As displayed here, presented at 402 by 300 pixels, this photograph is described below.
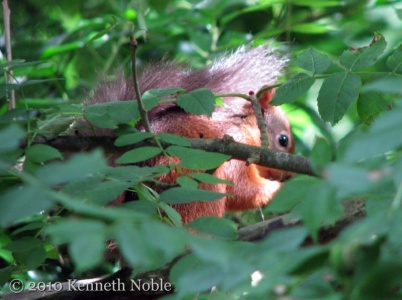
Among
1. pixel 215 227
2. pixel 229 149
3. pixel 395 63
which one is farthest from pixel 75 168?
pixel 395 63

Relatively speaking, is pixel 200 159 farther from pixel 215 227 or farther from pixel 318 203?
pixel 318 203

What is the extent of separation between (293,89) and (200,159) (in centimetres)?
62

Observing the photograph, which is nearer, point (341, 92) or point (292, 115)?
point (341, 92)

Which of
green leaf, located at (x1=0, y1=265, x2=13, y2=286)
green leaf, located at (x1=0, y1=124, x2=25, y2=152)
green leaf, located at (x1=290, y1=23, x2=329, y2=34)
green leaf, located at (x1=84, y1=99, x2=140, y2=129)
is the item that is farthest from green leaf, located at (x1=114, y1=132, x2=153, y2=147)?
green leaf, located at (x1=290, y1=23, x2=329, y2=34)

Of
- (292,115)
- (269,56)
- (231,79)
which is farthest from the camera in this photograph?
(292,115)

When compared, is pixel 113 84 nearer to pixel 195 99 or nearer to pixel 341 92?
pixel 195 99

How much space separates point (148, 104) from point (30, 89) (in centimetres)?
225

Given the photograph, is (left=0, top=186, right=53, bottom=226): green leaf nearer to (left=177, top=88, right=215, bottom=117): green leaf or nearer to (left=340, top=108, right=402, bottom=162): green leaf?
(left=340, top=108, right=402, bottom=162): green leaf

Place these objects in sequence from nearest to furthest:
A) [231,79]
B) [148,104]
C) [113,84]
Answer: [148,104] < [113,84] < [231,79]

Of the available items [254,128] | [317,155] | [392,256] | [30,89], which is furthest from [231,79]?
[392,256]

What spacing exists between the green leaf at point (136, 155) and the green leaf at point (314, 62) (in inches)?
27.2

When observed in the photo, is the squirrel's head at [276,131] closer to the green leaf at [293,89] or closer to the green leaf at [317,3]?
the green leaf at [317,3]

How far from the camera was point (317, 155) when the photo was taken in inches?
44.1

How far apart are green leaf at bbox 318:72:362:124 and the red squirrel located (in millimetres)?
834
